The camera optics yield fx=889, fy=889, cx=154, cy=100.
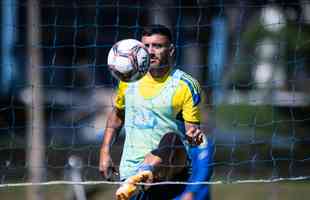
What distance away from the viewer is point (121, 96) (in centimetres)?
→ 500

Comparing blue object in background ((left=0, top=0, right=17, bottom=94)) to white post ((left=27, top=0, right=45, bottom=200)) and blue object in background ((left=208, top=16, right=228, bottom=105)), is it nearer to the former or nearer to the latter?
white post ((left=27, top=0, right=45, bottom=200))

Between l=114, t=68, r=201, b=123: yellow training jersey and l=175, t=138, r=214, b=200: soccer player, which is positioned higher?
l=114, t=68, r=201, b=123: yellow training jersey

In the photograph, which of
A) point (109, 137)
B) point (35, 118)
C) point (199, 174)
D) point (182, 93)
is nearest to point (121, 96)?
point (109, 137)

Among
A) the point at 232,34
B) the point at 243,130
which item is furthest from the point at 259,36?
the point at 243,130

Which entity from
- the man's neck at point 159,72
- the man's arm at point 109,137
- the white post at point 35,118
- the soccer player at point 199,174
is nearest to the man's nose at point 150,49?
the man's neck at point 159,72

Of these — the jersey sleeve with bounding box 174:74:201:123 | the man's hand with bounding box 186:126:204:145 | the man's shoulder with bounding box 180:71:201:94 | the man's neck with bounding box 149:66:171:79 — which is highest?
the man's neck with bounding box 149:66:171:79

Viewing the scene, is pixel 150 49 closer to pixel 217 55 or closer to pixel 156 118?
pixel 156 118

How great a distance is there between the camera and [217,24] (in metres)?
8.02

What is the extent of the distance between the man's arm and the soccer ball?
11.2 inches

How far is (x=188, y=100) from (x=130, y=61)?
380 mm

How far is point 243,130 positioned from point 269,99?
1.16 ft

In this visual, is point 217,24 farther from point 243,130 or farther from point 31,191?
point 31,191

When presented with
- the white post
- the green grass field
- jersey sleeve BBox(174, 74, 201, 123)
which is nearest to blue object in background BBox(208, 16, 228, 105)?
the green grass field

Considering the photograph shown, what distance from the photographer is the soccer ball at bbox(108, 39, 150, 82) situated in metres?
4.83
